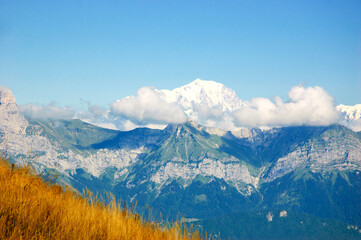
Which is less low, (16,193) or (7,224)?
(16,193)

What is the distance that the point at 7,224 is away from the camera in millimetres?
6090

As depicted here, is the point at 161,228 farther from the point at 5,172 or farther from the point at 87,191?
the point at 5,172

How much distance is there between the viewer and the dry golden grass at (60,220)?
6.13m

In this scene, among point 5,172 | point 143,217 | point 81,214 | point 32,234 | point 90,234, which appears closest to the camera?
point 32,234

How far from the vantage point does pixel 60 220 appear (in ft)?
21.9

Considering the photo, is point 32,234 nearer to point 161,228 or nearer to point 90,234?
point 90,234

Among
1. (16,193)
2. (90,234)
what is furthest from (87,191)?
(90,234)

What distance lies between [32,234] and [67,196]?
2.74 meters

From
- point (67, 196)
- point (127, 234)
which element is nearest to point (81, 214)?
point (127, 234)

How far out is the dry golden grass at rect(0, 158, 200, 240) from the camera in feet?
20.1

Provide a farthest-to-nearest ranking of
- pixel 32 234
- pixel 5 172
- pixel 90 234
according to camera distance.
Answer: pixel 5 172 → pixel 90 234 → pixel 32 234

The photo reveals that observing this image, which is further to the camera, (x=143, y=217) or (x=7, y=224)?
(x=143, y=217)

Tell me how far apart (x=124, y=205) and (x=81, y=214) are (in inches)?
53.5

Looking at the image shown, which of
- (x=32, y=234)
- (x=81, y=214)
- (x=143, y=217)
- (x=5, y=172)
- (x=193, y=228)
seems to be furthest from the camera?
(x=5, y=172)
